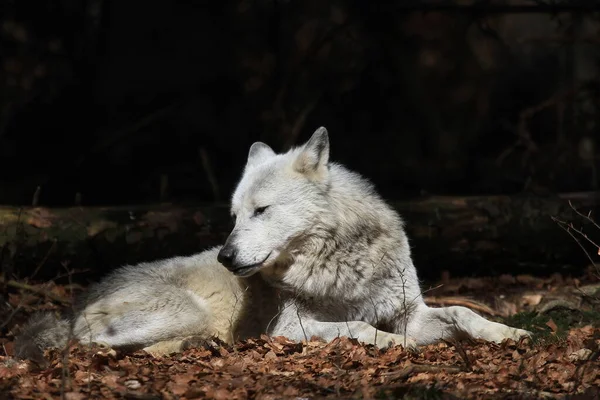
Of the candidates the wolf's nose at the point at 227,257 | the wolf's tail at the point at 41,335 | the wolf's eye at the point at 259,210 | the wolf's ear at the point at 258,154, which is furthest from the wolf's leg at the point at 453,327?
the wolf's tail at the point at 41,335

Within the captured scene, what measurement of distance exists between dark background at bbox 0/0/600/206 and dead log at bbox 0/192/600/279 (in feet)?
11.1

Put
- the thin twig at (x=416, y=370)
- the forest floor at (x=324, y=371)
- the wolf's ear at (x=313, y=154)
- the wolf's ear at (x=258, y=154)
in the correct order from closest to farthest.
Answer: the forest floor at (x=324, y=371), the thin twig at (x=416, y=370), the wolf's ear at (x=313, y=154), the wolf's ear at (x=258, y=154)

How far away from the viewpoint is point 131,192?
47.6ft

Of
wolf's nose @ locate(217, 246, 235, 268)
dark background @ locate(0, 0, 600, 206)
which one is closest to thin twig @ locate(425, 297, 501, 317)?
wolf's nose @ locate(217, 246, 235, 268)

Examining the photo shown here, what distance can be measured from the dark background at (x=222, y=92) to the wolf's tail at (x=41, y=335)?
6.38 meters

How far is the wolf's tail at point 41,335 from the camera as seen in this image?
5.92 m

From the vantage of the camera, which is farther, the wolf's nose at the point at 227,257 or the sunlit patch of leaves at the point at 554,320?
the sunlit patch of leaves at the point at 554,320

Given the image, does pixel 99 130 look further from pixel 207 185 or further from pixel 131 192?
pixel 207 185

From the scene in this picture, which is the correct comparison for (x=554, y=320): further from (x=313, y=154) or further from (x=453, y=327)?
(x=313, y=154)

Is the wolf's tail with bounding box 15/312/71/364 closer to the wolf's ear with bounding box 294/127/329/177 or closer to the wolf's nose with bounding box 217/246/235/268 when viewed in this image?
the wolf's nose with bounding box 217/246/235/268

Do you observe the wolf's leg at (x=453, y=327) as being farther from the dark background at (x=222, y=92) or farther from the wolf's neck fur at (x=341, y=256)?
the dark background at (x=222, y=92)

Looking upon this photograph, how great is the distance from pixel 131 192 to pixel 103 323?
845cm

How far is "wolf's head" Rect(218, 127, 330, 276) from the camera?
19.8 ft

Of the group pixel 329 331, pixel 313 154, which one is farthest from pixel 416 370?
pixel 313 154
